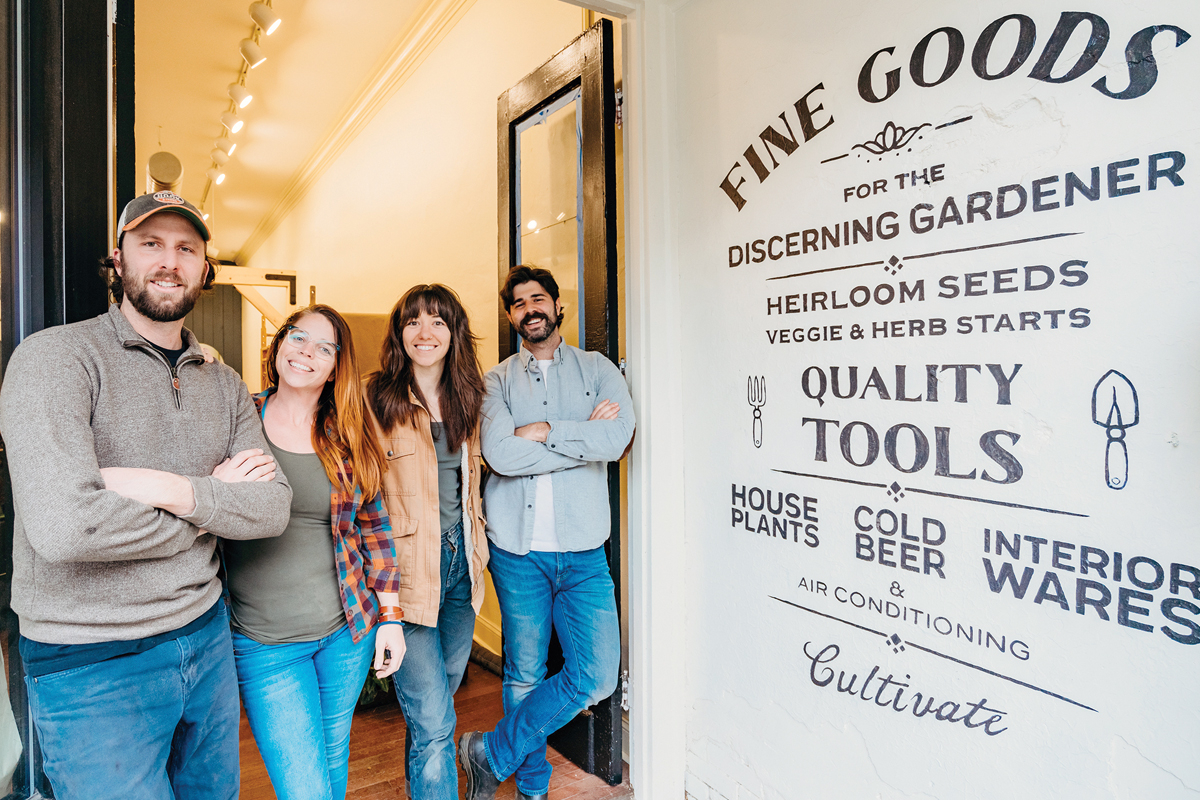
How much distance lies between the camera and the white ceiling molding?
3.70 metres

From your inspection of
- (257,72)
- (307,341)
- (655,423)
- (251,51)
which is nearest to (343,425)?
(307,341)

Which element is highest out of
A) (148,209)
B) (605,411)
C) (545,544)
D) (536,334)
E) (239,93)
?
(239,93)

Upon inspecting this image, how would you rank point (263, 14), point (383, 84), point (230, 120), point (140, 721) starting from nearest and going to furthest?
point (140, 721) < point (263, 14) < point (383, 84) < point (230, 120)

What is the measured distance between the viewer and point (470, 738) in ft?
7.01

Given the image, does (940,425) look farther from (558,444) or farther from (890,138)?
(558,444)

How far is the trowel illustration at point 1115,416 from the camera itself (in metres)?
1.20

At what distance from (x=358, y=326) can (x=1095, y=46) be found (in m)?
3.17

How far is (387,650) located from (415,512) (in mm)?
337

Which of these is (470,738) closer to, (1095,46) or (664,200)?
(664,200)

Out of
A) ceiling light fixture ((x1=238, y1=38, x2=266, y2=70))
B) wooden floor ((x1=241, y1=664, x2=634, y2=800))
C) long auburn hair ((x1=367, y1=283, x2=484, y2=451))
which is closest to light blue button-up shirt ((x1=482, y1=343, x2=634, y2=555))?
long auburn hair ((x1=367, y1=283, x2=484, y2=451))

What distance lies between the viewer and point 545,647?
82.7 inches

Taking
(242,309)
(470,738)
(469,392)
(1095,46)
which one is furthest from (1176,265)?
(242,309)

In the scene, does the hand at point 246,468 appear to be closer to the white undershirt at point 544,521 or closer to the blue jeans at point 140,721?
the blue jeans at point 140,721

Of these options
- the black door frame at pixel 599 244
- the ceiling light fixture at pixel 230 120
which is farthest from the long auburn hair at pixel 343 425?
the ceiling light fixture at pixel 230 120
